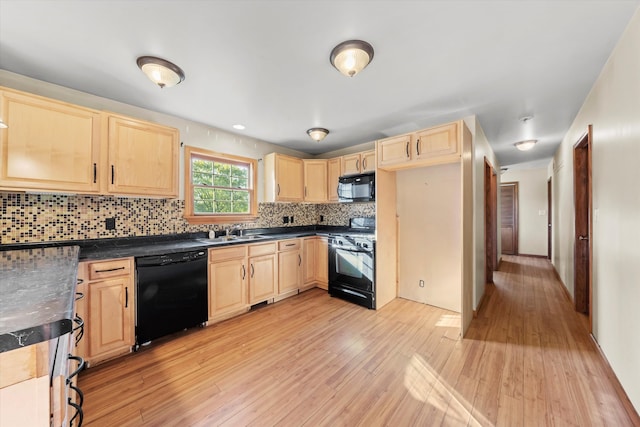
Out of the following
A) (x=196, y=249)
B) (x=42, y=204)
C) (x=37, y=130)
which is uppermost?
(x=37, y=130)

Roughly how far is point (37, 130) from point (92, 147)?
326 millimetres

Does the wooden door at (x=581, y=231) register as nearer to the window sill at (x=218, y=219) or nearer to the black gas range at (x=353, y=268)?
the black gas range at (x=353, y=268)

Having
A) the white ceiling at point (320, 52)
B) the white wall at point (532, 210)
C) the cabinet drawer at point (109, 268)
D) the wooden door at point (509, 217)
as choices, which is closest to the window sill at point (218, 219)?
the cabinet drawer at point (109, 268)

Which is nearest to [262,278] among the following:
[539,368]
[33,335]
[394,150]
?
[394,150]

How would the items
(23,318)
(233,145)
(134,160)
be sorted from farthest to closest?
(233,145)
(134,160)
(23,318)

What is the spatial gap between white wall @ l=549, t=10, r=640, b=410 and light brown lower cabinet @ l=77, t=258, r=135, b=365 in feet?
12.0

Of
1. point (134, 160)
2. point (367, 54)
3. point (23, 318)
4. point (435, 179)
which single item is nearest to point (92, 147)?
point (134, 160)

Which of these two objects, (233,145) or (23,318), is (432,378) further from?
(233,145)

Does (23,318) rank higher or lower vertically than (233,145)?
lower

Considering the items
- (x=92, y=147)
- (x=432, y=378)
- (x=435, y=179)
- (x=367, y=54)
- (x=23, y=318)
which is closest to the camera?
(x=23, y=318)

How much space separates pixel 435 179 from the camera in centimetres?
317

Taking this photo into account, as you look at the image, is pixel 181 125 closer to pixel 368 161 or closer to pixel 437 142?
pixel 368 161

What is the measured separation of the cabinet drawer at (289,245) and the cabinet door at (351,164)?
1350 millimetres

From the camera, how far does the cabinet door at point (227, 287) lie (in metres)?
2.71
